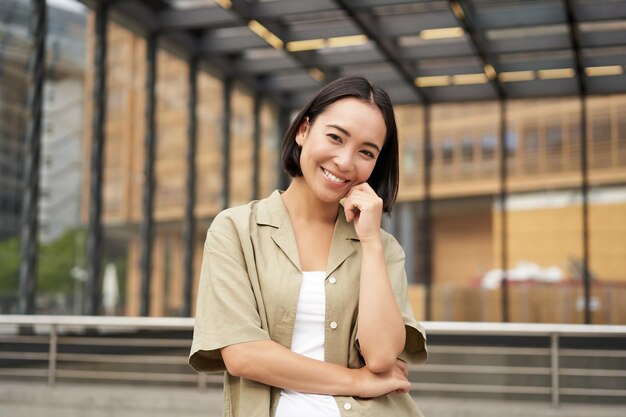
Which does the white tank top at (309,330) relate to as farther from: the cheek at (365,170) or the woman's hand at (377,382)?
the cheek at (365,170)

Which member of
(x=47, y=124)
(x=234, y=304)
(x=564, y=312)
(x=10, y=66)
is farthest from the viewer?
(x=564, y=312)

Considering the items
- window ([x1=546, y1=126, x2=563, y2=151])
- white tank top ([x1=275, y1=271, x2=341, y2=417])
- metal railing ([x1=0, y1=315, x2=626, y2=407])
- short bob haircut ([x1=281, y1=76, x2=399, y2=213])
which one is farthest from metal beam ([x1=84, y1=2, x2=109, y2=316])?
white tank top ([x1=275, y1=271, x2=341, y2=417])

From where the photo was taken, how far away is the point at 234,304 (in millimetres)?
1358

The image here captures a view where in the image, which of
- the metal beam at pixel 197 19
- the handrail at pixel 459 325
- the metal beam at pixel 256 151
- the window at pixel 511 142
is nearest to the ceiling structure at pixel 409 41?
the metal beam at pixel 197 19

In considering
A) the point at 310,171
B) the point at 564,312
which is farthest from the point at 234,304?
the point at 564,312

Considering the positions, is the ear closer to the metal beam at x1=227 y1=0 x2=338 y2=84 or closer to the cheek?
the cheek

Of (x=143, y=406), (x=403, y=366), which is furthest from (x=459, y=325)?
(x=403, y=366)

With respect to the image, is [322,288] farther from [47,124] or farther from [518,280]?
[518,280]

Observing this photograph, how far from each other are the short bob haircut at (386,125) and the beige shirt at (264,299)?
0.40 ft

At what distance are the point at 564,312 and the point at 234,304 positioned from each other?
37.9 ft

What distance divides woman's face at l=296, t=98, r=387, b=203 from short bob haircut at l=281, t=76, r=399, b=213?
13mm

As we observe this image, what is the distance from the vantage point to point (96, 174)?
8.43 metres

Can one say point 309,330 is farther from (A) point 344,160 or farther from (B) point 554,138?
(B) point 554,138

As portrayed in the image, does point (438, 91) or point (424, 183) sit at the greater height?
point (438, 91)
